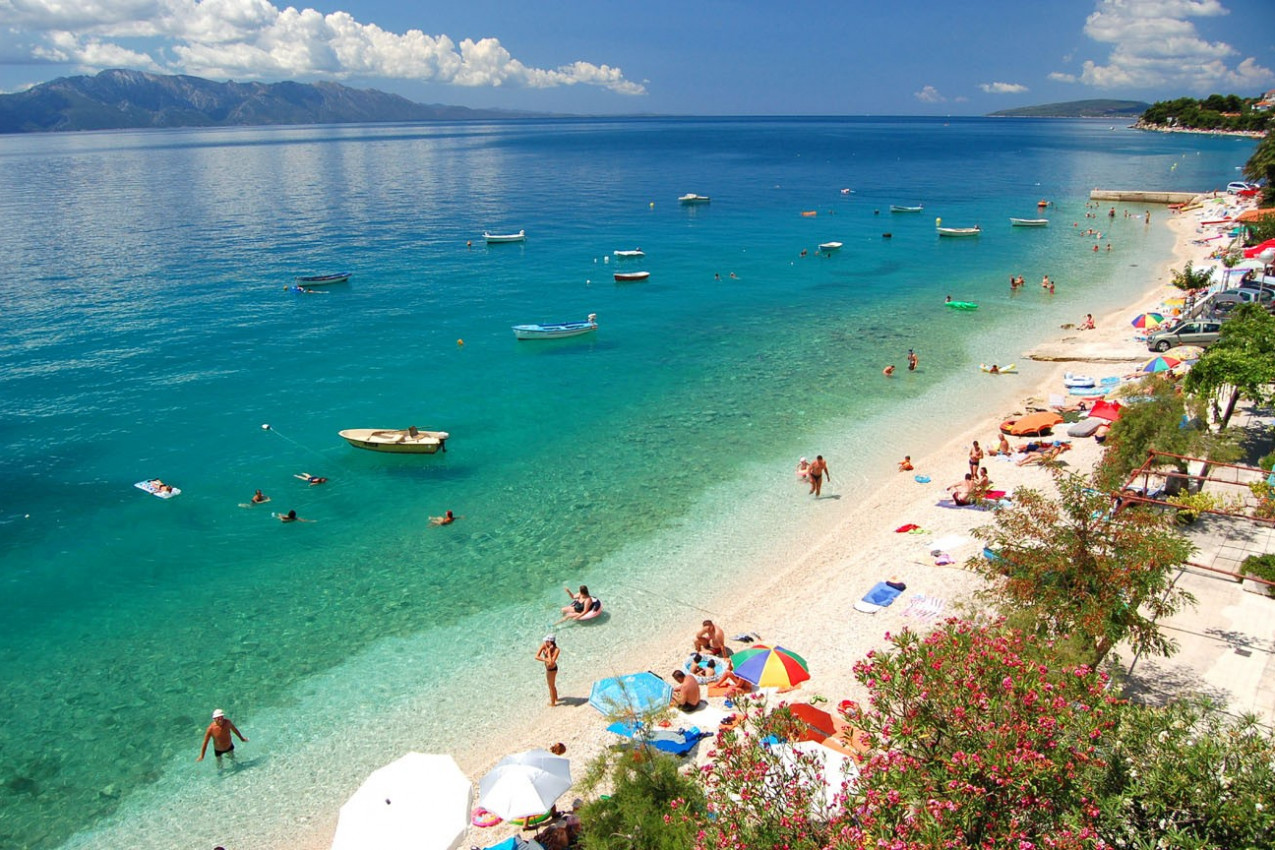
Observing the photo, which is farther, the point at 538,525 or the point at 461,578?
the point at 538,525

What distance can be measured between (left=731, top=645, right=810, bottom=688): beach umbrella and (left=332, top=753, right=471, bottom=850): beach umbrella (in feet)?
22.4

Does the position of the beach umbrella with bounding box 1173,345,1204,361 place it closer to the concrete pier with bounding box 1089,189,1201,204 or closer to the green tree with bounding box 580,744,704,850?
the green tree with bounding box 580,744,704,850

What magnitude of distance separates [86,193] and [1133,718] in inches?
5807

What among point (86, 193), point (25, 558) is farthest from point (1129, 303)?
point (86, 193)

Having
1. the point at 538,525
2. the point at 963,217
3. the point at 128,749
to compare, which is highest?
the point at 963,217

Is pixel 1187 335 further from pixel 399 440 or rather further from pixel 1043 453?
pixel 399 440

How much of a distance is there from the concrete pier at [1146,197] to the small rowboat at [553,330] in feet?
284

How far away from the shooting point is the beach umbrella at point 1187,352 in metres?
33.5

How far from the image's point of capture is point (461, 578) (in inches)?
892

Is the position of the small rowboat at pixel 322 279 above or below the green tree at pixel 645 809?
above

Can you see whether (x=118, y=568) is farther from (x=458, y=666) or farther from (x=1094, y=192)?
(x=1094, y=192)

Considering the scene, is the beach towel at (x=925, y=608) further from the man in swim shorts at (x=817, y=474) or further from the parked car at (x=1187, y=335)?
the parked car at (x=1187, y=335)

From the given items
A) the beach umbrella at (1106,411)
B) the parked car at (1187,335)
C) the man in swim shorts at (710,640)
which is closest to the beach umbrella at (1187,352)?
the parked car at (1187,335)

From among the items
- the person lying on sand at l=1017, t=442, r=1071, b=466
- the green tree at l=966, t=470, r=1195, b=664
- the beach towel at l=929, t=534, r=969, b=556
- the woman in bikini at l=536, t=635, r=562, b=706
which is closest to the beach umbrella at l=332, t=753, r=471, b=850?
the woman in bikini at l=536, t=635, r=562, b=706
